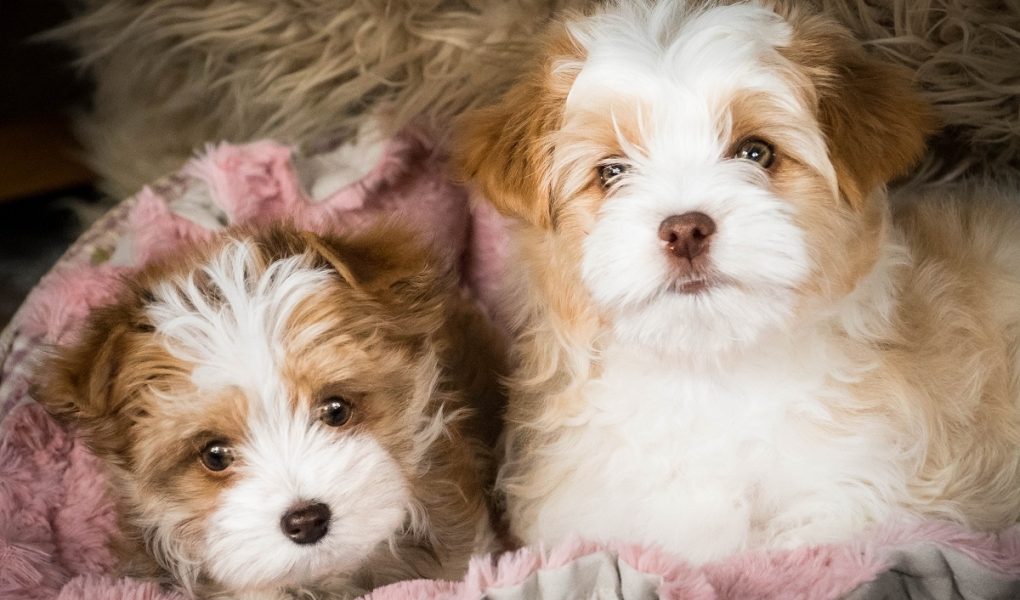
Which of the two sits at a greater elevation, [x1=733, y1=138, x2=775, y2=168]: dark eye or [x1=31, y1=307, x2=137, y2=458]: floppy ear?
[x1=733, y1=138, x2=775, y2=168]: dark eye

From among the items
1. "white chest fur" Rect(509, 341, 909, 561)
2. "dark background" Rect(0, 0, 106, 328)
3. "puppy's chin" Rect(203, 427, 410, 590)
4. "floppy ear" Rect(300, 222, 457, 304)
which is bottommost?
"dark background" Rect(0, 0, 106, 328)

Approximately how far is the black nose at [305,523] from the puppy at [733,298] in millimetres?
525

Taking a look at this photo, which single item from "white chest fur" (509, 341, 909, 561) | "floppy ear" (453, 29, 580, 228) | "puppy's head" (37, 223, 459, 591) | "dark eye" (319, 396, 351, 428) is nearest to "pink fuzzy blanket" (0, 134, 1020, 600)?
"white chest fur" (509, 341, 909, 561)

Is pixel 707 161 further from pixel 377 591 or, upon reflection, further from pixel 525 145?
pixel 377 591

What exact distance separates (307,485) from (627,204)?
667mm

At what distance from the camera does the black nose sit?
1651 millimetres

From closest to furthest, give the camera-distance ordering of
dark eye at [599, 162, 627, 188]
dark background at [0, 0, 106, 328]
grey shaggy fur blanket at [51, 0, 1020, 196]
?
dark eye at [599, 162, 627, 188] → grey shaggy fur blanket at [51, 0, 1020, 196] → dark background at [0, 0, 106, 328]

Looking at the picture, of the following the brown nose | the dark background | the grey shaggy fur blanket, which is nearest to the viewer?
the brown nose

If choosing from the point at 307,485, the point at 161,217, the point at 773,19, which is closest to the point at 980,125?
the point at 773,19

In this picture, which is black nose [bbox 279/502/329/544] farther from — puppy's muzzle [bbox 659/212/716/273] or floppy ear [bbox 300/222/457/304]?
puppy's muzzle [bbox 659/212/716/273]

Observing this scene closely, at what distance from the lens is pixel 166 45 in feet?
9.43

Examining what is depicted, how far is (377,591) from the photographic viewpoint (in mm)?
1842

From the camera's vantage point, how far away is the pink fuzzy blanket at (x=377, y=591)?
68.4 inches

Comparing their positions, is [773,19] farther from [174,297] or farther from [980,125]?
[174,297]
